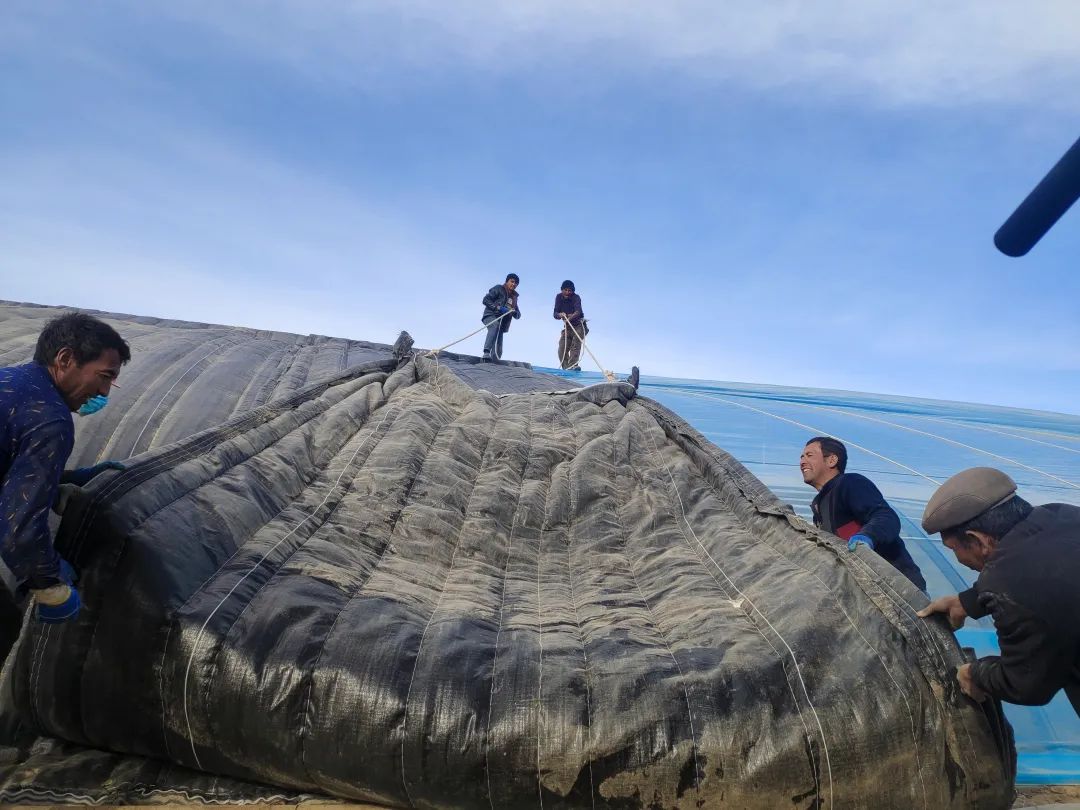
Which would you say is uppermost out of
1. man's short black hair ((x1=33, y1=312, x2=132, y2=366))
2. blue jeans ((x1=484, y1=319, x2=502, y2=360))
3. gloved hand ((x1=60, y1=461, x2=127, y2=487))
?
blue jeans ((x1=484, y1=319, x2=502, y2=360))

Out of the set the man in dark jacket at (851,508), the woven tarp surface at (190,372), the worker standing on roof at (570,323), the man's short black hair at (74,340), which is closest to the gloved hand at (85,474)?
the man's short black hair at (74,340)

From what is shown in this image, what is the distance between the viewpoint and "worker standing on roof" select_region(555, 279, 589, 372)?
26.6 ft

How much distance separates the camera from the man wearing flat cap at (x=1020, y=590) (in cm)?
138

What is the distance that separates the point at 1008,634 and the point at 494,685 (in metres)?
0.97

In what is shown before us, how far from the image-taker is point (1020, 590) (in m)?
1.41

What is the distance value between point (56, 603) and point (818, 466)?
2.30 m

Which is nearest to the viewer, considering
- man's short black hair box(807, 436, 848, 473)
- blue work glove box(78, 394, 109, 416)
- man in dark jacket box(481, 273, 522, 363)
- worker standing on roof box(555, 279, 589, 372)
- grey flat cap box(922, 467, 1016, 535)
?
grey flat cap box(922, 467, 1016, 535)

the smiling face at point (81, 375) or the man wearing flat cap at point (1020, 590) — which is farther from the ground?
the smiling face at point (81, 375)

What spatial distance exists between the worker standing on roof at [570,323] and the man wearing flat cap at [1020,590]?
642 cm

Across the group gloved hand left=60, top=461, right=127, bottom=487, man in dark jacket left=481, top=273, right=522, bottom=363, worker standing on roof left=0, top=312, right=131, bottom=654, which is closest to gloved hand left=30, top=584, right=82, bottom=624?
worker standing on roof left=0, top=312, right=131, bottom=654

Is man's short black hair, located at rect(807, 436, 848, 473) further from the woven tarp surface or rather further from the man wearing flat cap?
the woven tarp surface

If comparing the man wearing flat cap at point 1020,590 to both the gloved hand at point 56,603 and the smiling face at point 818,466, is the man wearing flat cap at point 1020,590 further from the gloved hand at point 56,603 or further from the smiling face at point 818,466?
the gloved hand at point 56,603

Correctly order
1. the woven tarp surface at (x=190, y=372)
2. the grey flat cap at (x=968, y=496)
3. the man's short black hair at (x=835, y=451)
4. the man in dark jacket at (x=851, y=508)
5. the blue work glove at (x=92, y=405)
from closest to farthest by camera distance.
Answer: the grey flat cap at (x=968, y=496)
the blue work glove at (x=92, y=405)
the man in dark jacket at (x=851, y=508)
the man's short black hair at (x=835, y=451)
the woven tarp surface at (x=190, y=372)

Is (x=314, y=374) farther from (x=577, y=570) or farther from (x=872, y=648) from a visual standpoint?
(x=872, y=648)
